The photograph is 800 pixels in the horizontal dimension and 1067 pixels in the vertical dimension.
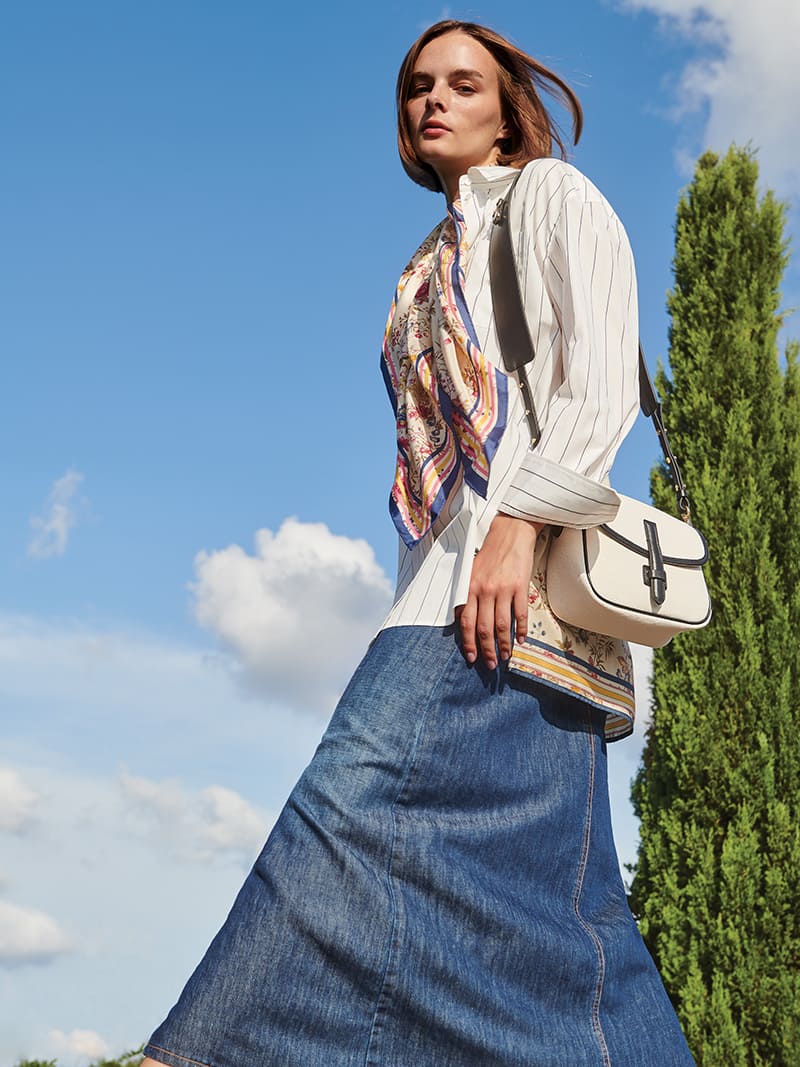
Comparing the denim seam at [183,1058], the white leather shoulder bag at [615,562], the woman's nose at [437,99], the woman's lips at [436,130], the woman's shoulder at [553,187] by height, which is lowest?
the denim seam at [183,1058]

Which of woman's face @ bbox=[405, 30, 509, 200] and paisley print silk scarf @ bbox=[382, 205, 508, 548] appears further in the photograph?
woman's face @ bbox=[405, 30, 509, 200]

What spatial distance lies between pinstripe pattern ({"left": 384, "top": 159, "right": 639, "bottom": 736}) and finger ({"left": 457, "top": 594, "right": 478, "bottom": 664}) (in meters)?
0.02

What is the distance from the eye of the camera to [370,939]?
5.12 ft

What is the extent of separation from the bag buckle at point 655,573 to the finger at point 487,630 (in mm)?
304

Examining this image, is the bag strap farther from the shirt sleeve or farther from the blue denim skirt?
the blue denim skirt

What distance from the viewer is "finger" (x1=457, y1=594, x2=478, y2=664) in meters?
1.80

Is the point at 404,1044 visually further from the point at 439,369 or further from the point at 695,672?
the point at 695,672

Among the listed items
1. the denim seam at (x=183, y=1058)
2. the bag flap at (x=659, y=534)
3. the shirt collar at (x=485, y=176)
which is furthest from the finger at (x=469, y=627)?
the shirt collar at (x=485, y=176)

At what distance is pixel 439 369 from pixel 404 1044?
1.17 m

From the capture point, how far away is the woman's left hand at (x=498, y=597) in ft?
5.91

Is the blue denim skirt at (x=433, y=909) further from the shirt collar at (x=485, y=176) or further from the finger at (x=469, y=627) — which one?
the shirt collar at (x=485, y=176)

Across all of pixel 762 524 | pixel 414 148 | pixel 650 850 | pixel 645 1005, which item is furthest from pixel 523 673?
pixel 762 524

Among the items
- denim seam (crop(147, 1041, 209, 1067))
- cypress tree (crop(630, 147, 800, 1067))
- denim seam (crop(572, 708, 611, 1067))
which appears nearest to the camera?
denim seam (crop(147, 1041, 209, 1067))

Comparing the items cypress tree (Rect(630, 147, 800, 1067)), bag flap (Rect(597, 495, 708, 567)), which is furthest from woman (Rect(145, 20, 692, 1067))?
cypress tree (Rect(630, 147, 800, 1067))
